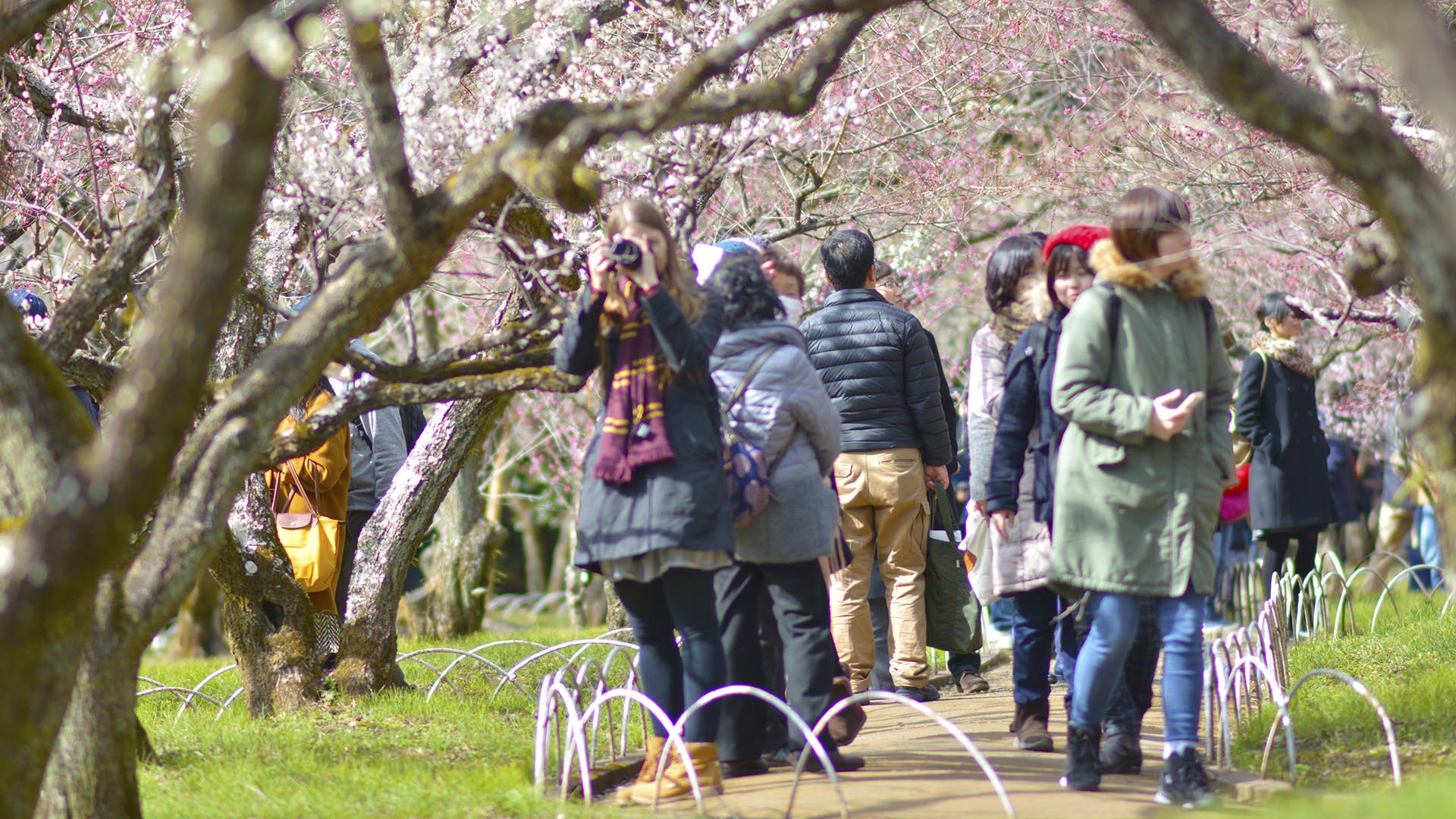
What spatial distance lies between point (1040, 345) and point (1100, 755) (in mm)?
1383

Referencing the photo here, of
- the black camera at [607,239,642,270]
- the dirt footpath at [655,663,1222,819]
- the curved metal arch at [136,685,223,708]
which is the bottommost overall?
the dirt footpath at [655,663,1222,819]

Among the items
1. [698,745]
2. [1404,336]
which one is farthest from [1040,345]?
[1404,336]

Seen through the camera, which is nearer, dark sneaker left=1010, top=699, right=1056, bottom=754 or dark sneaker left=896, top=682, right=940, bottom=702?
dark sneaker left=1010, top=699, right=1056, bottom=754

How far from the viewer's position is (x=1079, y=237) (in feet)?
15.7

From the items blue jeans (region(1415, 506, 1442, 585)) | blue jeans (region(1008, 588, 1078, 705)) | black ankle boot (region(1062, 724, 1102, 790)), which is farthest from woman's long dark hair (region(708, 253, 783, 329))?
blue jeans (region(1415, 506, 1442, 585))

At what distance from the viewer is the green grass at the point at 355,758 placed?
4.08 metres

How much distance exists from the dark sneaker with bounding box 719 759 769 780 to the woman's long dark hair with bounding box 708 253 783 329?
4.64 ft

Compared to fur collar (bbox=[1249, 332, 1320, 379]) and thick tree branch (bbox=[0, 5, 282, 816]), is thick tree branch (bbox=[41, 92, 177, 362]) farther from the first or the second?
fur collar (bbox=[1249, 332, 1320, 379])

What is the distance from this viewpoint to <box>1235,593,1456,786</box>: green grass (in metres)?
4.50

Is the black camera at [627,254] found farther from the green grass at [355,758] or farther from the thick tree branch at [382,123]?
the green grass at [355,758]

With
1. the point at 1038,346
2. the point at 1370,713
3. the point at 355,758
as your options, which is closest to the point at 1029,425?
the point at 1038,346

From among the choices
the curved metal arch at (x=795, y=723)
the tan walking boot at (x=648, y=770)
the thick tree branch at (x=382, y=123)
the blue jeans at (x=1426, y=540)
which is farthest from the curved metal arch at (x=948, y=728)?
the blue jeans at (x=1426, y=540)

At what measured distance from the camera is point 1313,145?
9.98ft

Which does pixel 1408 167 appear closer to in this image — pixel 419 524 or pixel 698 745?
pixel 698 745
